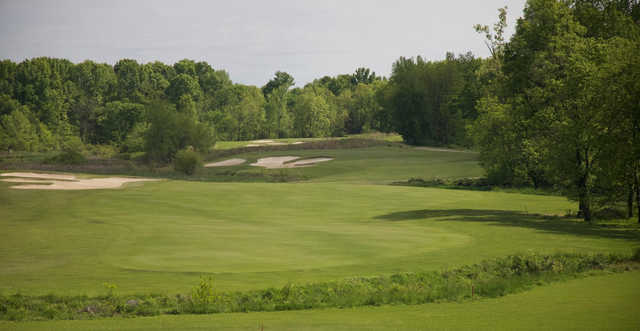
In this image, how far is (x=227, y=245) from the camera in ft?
61.4

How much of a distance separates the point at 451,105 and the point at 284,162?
93.1 feet

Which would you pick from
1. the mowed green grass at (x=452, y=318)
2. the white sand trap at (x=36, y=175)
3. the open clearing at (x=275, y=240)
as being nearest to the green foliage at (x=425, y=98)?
the open clearing at (x=275, y=240)

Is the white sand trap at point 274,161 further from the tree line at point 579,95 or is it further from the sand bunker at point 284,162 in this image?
the tree line at point 579,95

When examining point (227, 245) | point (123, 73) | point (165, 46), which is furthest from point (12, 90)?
point (227, 245)

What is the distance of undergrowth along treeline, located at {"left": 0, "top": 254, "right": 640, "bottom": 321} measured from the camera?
12.0 metres

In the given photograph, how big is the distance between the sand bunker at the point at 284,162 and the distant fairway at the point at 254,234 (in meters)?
23.2

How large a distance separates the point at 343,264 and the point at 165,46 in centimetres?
11249

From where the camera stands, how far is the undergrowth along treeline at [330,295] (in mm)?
11977

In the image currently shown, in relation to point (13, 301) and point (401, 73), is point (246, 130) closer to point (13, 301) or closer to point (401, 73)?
point (401, 73)

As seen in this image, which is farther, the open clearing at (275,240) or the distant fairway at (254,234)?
the distant fairway at (254,234)

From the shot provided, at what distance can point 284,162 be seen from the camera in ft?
212

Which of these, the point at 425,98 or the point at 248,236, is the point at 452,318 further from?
the point at 425,98

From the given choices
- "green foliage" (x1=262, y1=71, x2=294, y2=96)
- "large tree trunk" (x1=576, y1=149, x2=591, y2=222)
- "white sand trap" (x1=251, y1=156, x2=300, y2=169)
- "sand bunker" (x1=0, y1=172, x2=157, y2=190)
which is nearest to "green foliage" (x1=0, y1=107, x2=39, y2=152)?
"white sand trap" (x1=251, y1=156, x2=300, y2=169)

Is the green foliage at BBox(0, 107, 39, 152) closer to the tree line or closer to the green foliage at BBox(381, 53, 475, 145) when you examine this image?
the green foliage at BBox(381, 53, 475, 145)
